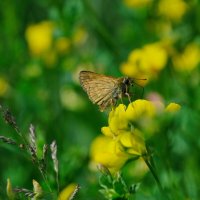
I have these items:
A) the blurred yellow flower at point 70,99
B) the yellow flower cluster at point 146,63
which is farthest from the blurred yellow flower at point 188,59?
the blurred yellow flower at point 70,99

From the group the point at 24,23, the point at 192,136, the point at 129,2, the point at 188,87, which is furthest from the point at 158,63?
the point at 24,23

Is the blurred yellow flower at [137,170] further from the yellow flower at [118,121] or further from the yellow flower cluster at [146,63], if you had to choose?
the yellow flower at [118,121]

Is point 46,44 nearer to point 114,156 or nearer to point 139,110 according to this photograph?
point 114,156

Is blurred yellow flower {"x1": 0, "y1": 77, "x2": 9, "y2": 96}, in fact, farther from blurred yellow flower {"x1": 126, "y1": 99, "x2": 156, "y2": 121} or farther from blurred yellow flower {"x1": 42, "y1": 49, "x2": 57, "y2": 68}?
A: blurred yellow flower {"x1": 126, "y1": 99, "x2": 156, "y2": 121}

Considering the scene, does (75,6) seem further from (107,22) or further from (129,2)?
(107,22)

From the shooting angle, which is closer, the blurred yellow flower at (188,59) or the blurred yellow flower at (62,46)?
the blurred yellow flower at (188,59)

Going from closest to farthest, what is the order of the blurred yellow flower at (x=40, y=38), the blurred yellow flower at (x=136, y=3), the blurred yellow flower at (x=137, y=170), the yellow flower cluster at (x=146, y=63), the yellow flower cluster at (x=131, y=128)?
1. the yellow flower cluster at (x=131, y=128)
2. the blurred yellow flower at (x=137, y=170)
3. the yellow flower cluster at (x=146, y=63)
4. the blurred yellow flower at (x=136, y=3)
5. the blurred yellow flower at (x=40, y=38)

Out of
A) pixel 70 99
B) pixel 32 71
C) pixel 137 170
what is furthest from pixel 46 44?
pixel 137 170

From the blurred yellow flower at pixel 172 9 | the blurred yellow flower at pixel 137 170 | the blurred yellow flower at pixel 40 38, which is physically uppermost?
the blurred yellow flower at pixel 40 38

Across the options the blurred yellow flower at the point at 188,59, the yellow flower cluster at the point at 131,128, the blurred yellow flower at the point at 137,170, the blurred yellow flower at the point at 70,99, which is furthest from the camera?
the blurred yellow flower at the point at 70,99
